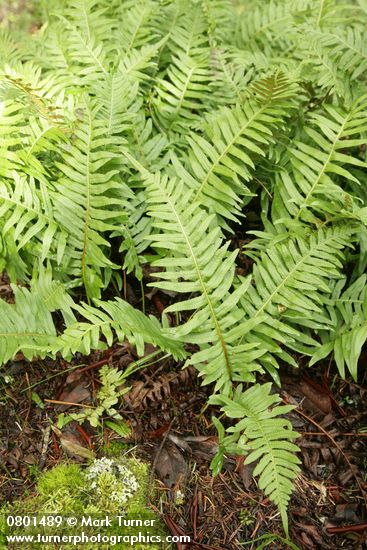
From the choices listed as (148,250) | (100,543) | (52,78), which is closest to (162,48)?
(52,78)

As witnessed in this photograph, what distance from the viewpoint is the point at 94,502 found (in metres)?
2.40

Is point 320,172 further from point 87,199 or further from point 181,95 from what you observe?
point 87,199

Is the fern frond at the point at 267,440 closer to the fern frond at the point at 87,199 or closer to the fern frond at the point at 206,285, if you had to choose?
the fern frond at the point at 206,285

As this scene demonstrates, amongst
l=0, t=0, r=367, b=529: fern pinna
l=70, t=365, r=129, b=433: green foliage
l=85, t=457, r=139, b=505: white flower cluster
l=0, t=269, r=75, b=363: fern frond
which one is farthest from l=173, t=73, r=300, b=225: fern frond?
l=85, t=457, r=139, b=505: white flower cluster

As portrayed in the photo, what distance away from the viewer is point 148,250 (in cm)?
322

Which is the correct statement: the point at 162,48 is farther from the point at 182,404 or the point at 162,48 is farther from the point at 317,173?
the point at 182,404

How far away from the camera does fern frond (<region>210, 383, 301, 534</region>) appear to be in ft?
6.84

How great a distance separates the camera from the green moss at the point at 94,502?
231 centimetres

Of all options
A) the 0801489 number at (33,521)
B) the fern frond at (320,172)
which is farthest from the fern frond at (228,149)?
the 0801489 number at (33,521)

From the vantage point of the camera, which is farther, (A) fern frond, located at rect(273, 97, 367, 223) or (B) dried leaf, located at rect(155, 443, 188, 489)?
(A) fern frond, located at rect(273, 97, 367, 223)

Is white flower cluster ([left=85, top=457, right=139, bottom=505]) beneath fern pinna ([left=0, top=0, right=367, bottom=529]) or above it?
beneath

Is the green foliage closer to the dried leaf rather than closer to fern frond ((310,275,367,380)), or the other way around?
the dried leaf

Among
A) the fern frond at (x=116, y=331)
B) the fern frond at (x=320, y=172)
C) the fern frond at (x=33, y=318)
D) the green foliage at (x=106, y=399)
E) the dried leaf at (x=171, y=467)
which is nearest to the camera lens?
the fern frond at (x=116, y=331)

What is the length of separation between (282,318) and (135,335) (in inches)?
36.0
